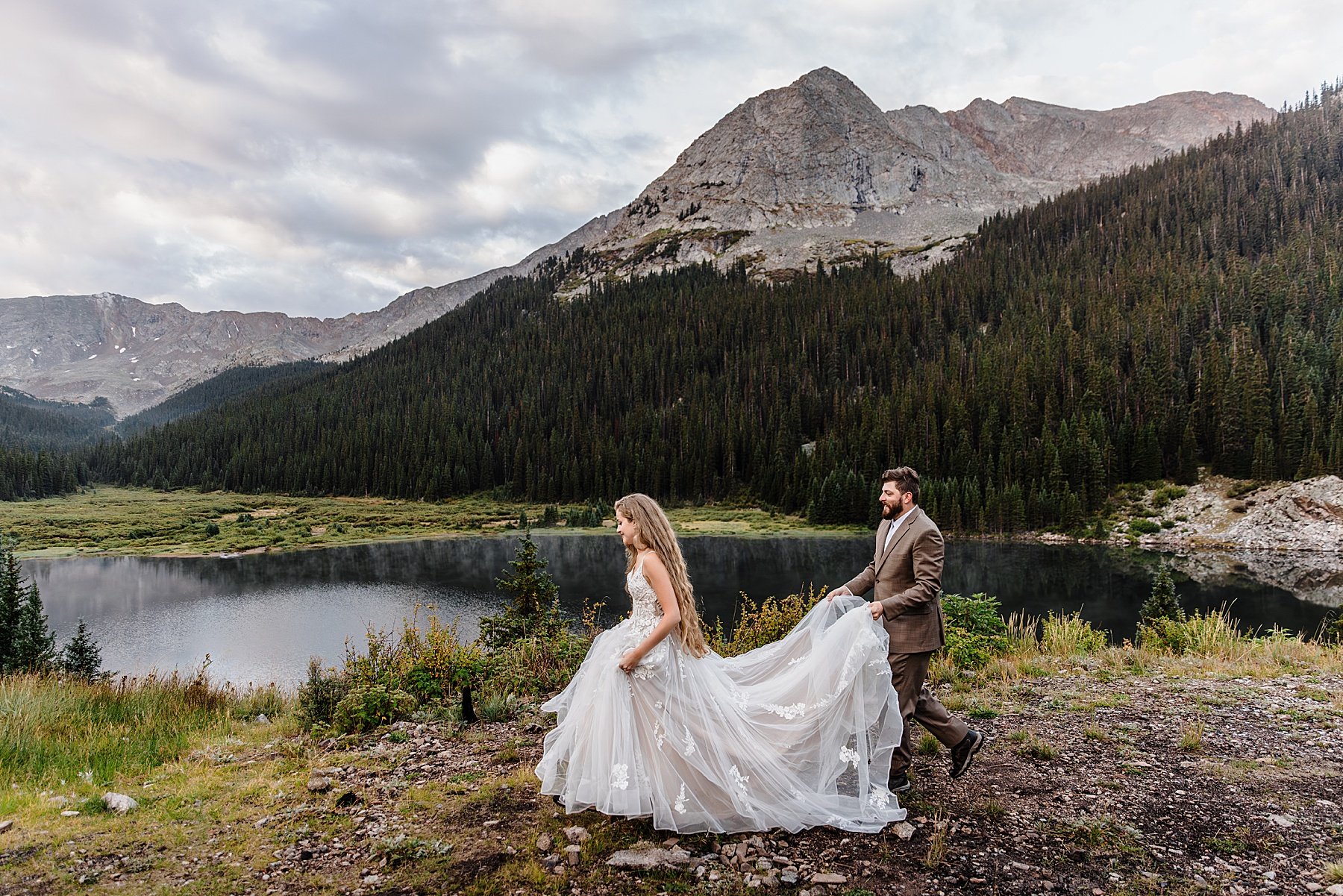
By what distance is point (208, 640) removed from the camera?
27.1 m

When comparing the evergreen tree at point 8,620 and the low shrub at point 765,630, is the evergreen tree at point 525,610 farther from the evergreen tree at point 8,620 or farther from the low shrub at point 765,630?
the evergreen tree at point 8,620

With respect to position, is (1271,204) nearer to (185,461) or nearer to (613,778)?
(613,778)

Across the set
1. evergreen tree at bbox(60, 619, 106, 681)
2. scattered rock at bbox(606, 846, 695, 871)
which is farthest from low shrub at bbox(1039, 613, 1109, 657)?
evergreen tree at bbox(60, 619, 106, 681)

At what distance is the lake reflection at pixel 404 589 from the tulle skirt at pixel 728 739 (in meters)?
13.3

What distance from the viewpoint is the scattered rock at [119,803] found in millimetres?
5848

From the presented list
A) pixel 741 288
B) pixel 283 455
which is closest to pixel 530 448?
pixel 283 455

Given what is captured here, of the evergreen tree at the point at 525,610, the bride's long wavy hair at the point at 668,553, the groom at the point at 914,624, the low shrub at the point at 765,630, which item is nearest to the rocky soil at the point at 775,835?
the groom at the point at 914,624

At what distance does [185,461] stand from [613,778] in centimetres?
15392

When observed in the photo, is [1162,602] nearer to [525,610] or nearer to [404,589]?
[525,610]

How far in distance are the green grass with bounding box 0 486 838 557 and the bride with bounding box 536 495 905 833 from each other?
2274 inches

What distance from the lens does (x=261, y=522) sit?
238ft

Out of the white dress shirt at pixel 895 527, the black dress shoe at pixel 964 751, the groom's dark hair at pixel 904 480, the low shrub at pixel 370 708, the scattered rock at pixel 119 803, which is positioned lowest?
the low shrub at pixel 370 708

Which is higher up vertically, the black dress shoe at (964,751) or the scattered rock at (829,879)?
the black dress shoe at (964,751)

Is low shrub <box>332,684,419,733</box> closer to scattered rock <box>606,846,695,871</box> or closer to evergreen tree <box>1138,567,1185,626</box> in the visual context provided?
scattered rock <box>606,846,695,871</box>
